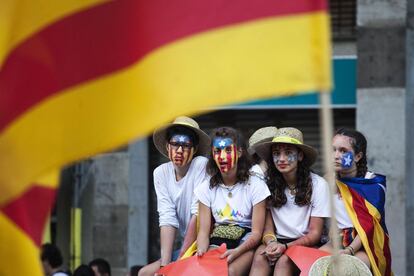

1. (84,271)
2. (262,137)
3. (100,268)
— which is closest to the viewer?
(262,137)

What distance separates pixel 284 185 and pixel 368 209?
0.62 metres

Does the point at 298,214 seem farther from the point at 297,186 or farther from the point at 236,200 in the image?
the point at 236,200

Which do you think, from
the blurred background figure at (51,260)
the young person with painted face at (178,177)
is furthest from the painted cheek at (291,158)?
the blurred background figure at (51,260)

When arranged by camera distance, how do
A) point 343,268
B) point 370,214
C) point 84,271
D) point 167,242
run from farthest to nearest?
point 84,271 → point 167,242 → point 370,214 → point 343,268

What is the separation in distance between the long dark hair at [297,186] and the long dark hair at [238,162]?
184 millimetres

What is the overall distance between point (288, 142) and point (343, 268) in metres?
1.05

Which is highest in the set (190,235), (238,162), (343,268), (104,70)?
(104,70)

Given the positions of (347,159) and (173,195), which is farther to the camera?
(173,195)

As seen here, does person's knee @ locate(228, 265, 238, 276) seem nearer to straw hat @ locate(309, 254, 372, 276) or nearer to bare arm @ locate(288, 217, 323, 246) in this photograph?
bare arm @ locate(288, 217, 323, 246)

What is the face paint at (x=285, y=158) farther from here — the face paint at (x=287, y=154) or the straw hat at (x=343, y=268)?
the straw hat at (x=343, y=268)

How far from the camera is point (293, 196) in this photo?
8703 millimetres

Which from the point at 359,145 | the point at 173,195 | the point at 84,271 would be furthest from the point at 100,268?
the point at 359,145

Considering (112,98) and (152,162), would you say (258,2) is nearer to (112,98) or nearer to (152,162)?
(112,98)

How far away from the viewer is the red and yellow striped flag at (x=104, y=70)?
529cm
